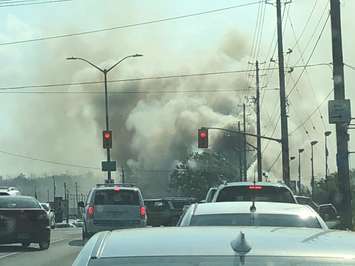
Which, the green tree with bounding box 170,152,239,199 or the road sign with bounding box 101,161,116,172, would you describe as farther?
the green tree with bounding box 170,152,239,199

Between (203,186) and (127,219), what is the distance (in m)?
59.2

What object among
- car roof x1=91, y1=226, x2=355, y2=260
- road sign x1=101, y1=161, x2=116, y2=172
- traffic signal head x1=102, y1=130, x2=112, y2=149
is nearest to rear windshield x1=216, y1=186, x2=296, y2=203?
car roof x1=91, y1=226, x2=355, y2=260

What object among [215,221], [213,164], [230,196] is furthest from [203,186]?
[215,221]

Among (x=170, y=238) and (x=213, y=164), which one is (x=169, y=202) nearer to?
(x=170, y=238)

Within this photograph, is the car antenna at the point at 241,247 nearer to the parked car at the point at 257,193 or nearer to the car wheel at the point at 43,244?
the parked car at the point at 257,193

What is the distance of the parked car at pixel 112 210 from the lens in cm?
2162

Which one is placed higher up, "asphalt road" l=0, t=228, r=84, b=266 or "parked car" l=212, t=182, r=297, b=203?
"parked car" l=212, t=182, r=297, b=203

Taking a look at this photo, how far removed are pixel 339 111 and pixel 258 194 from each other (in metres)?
7.07

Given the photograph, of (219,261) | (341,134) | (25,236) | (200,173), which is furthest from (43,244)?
(200,173)

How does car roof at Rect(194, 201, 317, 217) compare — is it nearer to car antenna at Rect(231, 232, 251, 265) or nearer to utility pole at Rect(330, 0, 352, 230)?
car antenna at Rect(231, 232, 251, 265)

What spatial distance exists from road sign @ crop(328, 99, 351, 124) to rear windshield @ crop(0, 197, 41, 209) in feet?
27.6

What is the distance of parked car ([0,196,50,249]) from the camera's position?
741 inches

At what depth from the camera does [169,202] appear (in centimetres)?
3675

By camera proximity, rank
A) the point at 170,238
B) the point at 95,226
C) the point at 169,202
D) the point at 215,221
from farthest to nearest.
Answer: the point at 169,202 → the point at 95,226 → the point at 215,221 → the point at 170,238
